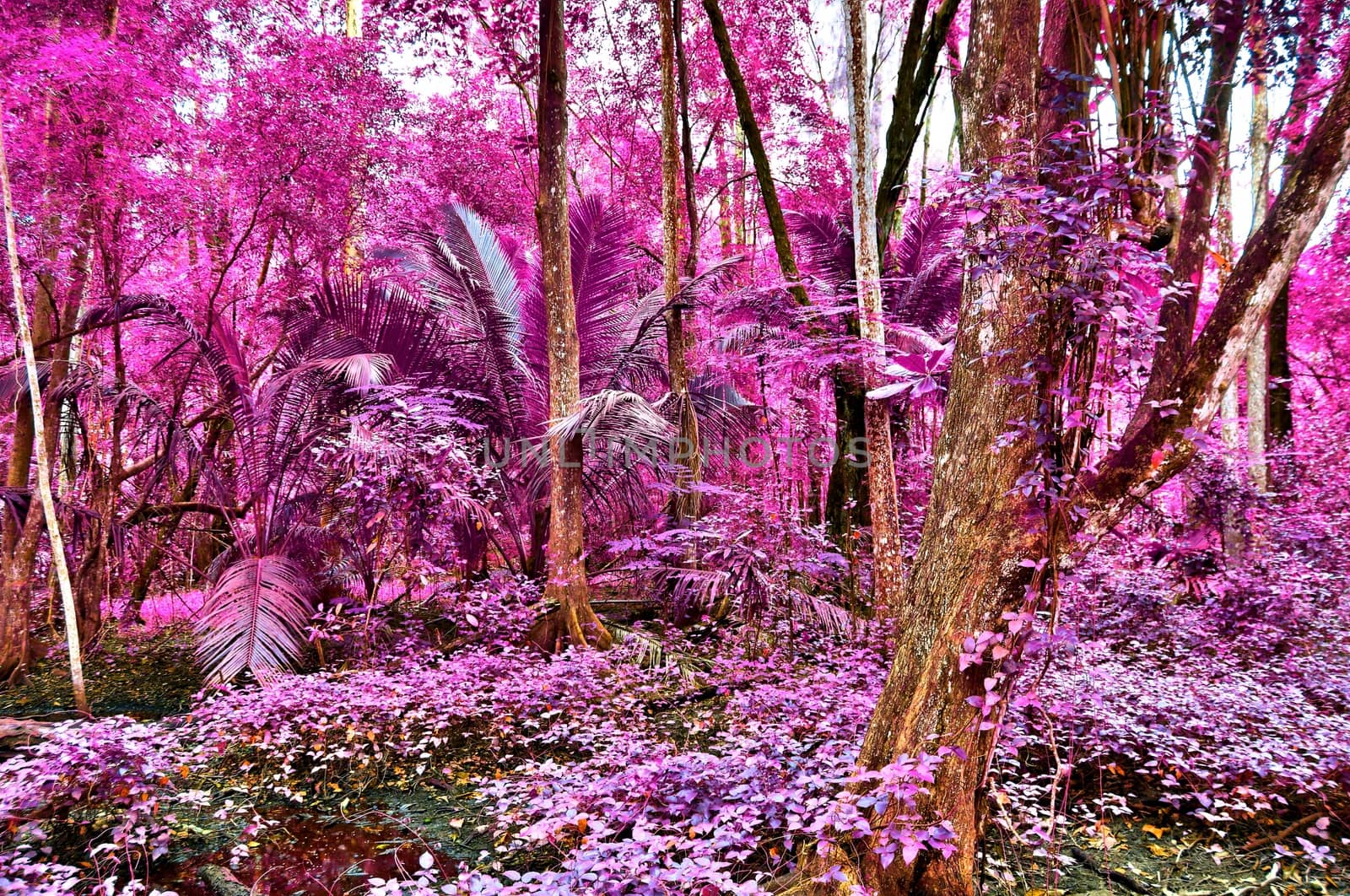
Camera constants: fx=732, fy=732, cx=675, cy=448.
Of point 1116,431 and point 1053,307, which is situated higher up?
point 1053,307

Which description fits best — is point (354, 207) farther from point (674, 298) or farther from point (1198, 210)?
point (1198, 210)

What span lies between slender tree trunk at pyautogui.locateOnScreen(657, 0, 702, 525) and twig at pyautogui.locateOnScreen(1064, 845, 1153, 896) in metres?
3.31

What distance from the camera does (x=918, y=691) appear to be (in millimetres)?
2102

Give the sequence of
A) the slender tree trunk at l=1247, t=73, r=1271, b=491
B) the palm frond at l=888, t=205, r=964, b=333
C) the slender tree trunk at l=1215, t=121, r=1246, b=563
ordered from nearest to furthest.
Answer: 1. the slender tree trunk at l=1215, t=121, r=1246, b=563
2. the slender tree trunk at l=1247, t=73, r=1271, b=491
3. the palm frond at l=888, t=205, r=964, b=333

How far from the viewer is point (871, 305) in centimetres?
495

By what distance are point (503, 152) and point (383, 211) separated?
3161 millimetres

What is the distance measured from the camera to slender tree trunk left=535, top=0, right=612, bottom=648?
546 centimetres

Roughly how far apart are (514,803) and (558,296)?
3.70m

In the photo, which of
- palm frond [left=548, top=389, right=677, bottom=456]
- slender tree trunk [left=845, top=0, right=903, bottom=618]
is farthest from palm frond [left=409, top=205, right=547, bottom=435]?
slender tree trunk [left=845, top=0, right=903, bottom=618]

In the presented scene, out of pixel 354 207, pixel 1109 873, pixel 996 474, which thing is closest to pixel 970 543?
pixel 996 474

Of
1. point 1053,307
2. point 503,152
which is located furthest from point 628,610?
point 503,152

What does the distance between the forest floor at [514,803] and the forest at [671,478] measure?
3cm

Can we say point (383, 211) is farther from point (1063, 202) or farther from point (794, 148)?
point (1063, 202)

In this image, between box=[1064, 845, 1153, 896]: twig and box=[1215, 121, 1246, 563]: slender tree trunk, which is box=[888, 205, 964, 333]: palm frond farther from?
box=[1064, 845, 1153, 896]: twig
